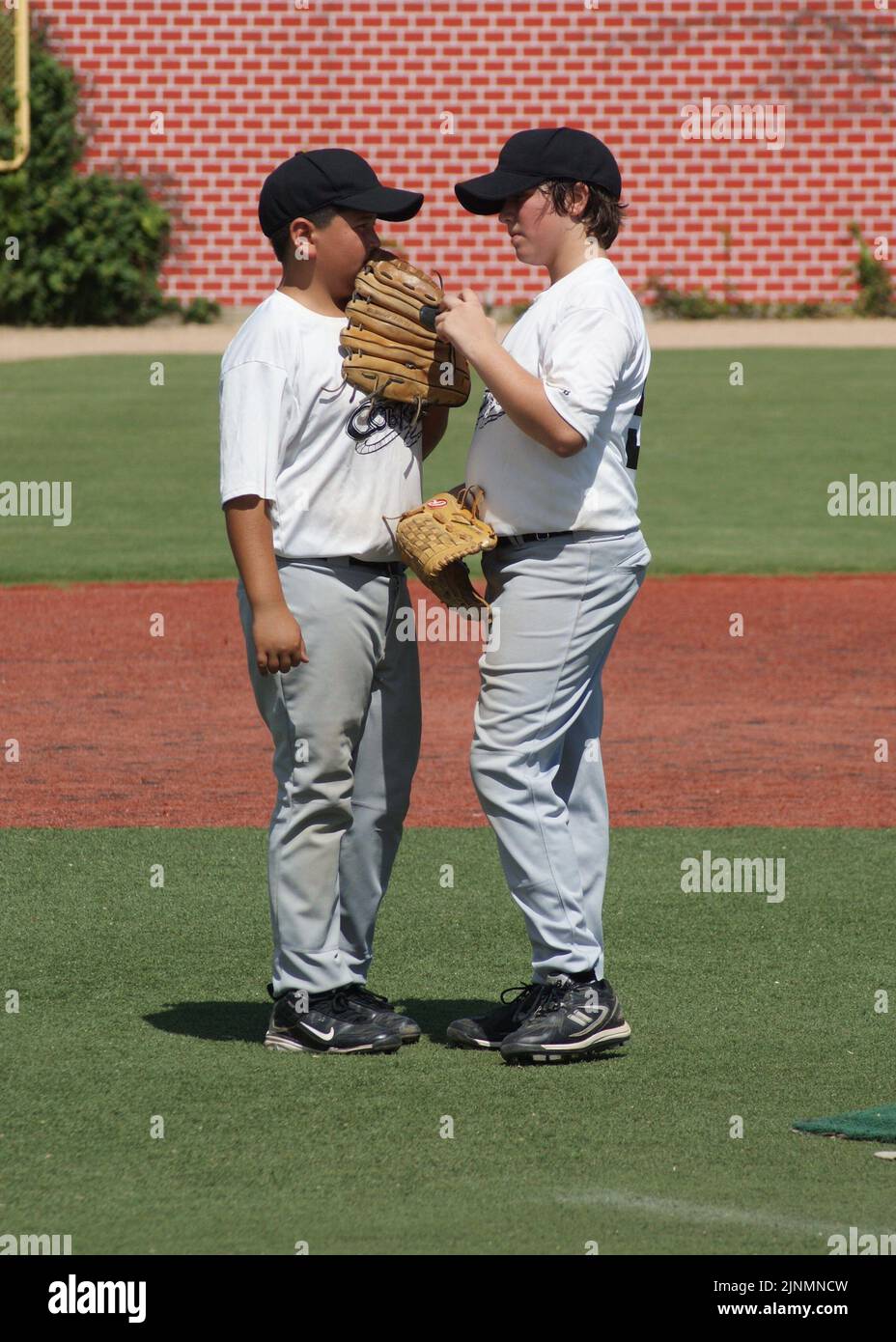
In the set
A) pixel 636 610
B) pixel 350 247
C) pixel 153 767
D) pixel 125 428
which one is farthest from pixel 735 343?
pixel 350 247

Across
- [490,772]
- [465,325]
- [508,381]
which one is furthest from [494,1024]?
[465,325]

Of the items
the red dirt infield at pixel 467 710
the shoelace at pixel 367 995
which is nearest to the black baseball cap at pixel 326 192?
the shoelace at pixel 367 995

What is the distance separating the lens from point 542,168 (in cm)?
453

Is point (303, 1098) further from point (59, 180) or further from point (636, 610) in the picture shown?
point (59, 180)

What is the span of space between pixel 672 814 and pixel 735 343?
17.2 metres

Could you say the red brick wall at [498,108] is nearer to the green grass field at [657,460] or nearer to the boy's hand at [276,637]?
the green grass field at [657,460]

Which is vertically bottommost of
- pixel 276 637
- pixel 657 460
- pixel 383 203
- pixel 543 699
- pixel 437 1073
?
pixel 657 460

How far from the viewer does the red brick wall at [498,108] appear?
2616 cm

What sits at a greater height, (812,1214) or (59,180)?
(59,180)

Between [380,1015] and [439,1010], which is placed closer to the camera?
[380,1015]

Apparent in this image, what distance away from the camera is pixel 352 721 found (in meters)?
4.60

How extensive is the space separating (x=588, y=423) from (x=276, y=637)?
826 mm

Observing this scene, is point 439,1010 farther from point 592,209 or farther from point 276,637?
point 592,209

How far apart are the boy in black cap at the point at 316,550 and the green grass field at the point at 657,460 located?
9.60 metres
